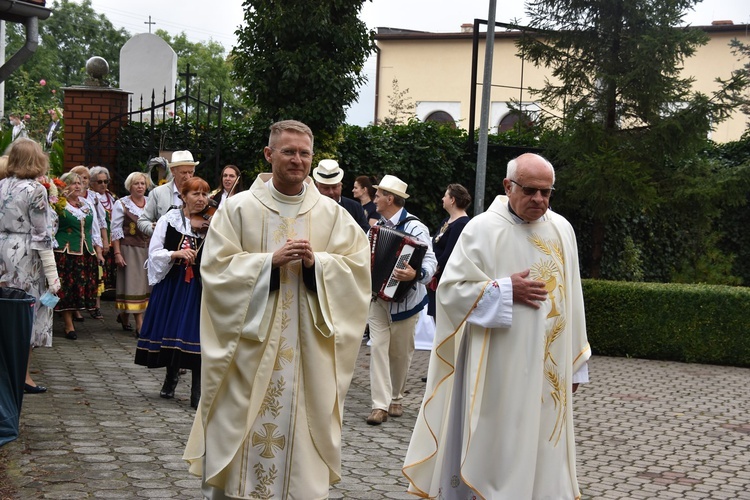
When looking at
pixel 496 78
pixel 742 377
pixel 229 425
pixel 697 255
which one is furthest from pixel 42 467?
pixel 496 78


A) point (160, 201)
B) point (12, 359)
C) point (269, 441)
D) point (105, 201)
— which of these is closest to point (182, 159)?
point (160, 201)

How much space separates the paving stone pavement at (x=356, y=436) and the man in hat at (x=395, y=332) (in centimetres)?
21

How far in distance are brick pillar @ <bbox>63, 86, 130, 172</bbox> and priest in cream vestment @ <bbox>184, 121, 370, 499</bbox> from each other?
36.3 ft

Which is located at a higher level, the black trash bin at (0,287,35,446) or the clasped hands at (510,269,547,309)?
the clasped hands at (510,269,547,309)

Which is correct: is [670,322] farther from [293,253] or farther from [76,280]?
[293,253]

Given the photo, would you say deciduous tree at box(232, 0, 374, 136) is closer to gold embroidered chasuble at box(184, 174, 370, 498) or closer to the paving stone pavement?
the paving stone pavement

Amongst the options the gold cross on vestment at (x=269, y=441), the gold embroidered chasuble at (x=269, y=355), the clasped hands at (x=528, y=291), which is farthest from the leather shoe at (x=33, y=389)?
the clasped hands at (x=528, y=291)

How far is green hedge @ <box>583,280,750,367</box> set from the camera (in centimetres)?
1404

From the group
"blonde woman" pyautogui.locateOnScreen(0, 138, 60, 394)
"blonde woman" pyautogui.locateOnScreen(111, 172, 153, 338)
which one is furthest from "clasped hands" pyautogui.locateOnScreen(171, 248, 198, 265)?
"blonde woman" pyautogui.locateOnScreen(111, 172, 153, 338)

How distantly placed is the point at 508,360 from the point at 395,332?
3.79 meters

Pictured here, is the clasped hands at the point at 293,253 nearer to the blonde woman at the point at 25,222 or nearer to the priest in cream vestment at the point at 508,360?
the priest in cream vestment at the point at 508,360

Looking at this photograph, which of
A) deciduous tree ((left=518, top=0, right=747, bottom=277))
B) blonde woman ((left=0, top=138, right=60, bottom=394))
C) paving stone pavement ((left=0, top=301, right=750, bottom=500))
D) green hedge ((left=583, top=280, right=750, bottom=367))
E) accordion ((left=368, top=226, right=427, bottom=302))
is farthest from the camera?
deciduous tree ((left=518, top=0, right=747, bottom=277))

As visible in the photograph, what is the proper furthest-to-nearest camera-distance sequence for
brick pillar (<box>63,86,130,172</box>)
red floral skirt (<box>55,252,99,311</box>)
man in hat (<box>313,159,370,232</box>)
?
brick pillar (<box>63,86,130,172</box>)
red floral skirt (<box>55,252,99,311</box>)
man in hat (<box>313,159,370,232</box>)

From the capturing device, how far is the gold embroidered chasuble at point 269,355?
5.02m
